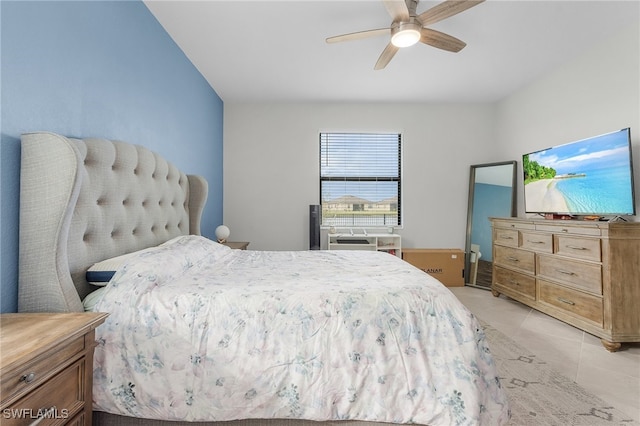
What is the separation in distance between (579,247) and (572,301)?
1.56 feet

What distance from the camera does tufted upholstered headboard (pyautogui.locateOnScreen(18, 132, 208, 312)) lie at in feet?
4.01

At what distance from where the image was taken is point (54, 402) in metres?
0.92

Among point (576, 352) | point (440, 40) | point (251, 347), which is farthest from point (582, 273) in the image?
point (251, 347)

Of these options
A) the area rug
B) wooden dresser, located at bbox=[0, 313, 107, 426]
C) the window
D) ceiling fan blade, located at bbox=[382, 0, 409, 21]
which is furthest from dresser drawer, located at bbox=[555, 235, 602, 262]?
wooden dresser, located at bbox=[0, 313, 107, 426]

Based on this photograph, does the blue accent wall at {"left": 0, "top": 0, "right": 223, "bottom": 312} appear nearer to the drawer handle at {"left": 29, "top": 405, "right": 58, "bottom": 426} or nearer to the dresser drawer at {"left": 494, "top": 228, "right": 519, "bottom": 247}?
the drawer handle at {"left": 29, "top": 405, "right": 58, "bottom": 426}

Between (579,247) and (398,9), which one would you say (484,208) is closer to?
(579,247)

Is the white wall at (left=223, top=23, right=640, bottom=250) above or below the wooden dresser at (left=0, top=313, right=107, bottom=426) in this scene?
above

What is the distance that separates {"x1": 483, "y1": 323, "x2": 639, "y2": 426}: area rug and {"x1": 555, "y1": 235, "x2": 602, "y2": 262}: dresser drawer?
978mm

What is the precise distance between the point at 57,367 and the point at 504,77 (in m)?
A: 4.46

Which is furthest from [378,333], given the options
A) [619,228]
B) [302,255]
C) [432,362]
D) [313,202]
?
[313,202]

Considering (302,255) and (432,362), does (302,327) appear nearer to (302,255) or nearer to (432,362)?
(432,362)

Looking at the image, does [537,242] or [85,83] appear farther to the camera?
[537,242]

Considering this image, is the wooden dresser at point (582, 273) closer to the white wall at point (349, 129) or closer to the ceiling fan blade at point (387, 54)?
the white wall at point (349, 129)

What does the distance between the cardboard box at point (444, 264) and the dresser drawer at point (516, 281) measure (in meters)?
0.50
